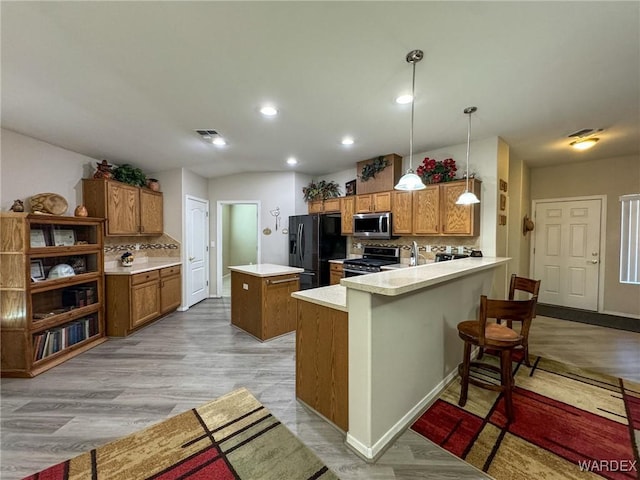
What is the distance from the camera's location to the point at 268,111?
2693 millimetres

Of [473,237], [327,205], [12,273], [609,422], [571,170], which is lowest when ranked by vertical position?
[609,422]

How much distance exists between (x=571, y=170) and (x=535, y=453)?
5.23m

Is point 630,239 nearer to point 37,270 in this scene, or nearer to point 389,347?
point 389,347

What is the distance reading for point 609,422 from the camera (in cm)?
197

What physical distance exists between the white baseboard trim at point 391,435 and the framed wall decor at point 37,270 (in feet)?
11.5

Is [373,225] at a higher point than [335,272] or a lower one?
higher

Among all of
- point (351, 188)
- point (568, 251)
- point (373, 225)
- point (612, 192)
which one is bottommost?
point (568, 251)

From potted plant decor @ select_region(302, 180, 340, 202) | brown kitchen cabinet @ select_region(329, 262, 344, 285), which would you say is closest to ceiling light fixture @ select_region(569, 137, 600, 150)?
potted plant decor @ select_region(302, 180, 340, 202)

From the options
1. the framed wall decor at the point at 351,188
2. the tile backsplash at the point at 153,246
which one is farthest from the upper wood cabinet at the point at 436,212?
the tile backsplash at the point at 153,246

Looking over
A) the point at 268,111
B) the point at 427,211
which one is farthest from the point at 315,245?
the point at 268,111

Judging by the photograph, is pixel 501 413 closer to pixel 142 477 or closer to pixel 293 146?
pixel 142 477

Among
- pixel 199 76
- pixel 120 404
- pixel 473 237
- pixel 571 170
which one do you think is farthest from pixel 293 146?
pixel 571 170

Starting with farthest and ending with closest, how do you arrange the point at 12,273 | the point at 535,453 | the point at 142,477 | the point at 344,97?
the point at 12,273, the point at 344,97, the point at 535,453, the point at 142,477

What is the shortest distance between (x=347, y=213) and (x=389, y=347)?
3.35 meters
